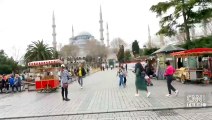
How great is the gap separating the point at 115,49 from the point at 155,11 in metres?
105

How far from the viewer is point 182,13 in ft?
122

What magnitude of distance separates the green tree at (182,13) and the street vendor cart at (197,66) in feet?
33.8

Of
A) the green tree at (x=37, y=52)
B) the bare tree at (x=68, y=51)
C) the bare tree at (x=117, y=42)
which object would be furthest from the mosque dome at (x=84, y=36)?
the green tree at (x=37, y=52)

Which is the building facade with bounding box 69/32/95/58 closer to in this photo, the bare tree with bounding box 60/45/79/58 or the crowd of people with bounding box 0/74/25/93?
the bare tree with bounding box 60/45/79/58

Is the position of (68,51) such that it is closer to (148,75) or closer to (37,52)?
(37,52)

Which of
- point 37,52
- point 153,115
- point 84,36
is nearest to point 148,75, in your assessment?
point 153,115

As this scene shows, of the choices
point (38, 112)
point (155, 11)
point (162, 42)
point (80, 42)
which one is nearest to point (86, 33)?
point (80, 42)

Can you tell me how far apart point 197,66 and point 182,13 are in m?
13.5

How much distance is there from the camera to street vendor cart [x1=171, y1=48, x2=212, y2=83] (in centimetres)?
2352

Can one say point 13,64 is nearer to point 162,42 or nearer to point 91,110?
point 162,42

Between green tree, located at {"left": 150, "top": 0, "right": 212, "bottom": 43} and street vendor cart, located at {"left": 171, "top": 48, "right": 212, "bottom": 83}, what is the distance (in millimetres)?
10311

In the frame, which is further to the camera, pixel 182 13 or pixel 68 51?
pixel 68 51

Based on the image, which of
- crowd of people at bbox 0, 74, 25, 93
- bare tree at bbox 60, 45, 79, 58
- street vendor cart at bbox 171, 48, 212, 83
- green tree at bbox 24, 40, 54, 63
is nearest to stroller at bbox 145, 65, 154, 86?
street vendor cart at bbox 171, 48, 212, 83

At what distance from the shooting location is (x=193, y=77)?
23.7m
